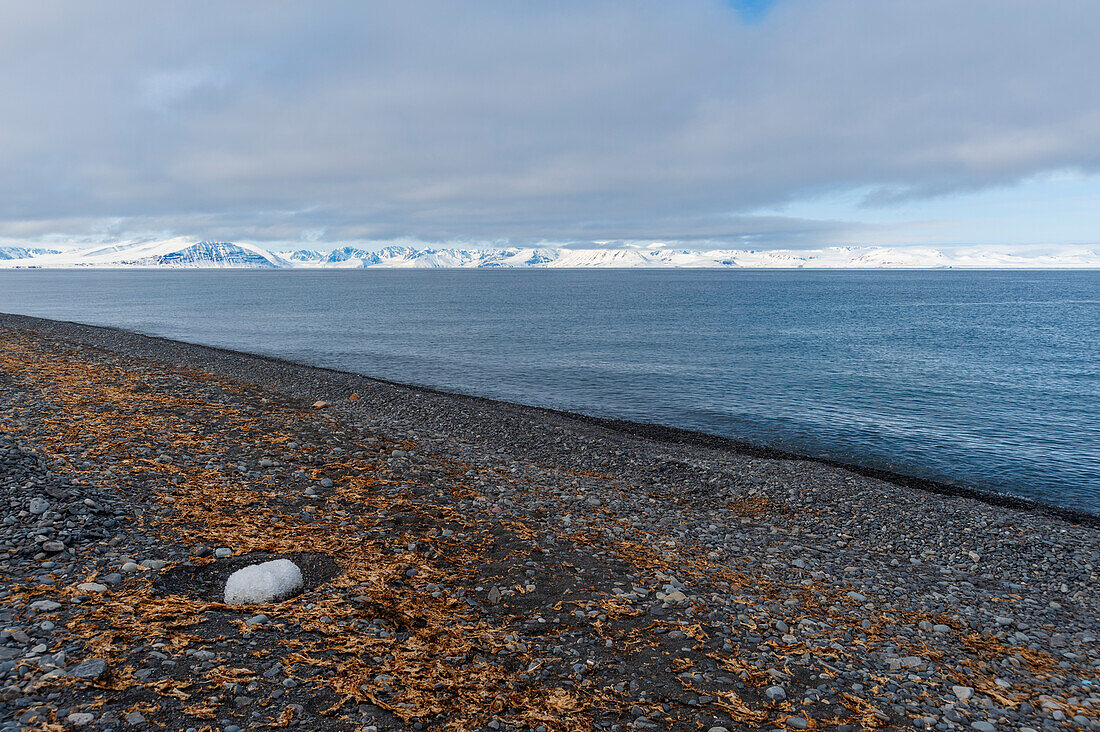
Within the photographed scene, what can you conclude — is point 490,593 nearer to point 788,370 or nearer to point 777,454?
point 777,454

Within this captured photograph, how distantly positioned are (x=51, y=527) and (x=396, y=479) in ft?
22.3

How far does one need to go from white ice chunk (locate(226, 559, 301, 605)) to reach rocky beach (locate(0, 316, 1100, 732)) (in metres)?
0.22

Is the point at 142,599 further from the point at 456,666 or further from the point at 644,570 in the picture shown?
the point at 644,570

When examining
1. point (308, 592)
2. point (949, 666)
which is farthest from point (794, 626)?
point (308, 592)

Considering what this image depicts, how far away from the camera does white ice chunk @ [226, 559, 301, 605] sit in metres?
8.46

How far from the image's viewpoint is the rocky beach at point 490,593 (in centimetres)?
689

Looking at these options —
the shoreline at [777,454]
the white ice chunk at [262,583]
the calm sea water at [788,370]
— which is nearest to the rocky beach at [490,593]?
the white ice chunk at [262,583]

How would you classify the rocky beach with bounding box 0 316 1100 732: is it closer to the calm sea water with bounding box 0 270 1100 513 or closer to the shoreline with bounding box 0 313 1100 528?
the shoreline with bounding box 0 313 1100 528

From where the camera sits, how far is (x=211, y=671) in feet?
22.3

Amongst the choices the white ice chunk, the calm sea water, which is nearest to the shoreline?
the calm sea water

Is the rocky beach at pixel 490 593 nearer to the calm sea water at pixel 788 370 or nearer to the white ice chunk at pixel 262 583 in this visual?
the white ice chunk at pixel 262 583

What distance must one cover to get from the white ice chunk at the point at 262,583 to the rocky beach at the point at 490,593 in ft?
0.71

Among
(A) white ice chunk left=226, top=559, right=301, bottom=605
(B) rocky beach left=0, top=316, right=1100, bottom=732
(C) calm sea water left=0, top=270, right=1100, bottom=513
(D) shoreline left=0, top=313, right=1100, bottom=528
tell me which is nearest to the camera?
(B) rocky beach left=0, top=316, right=1100, bottom=732

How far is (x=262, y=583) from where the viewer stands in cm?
861
